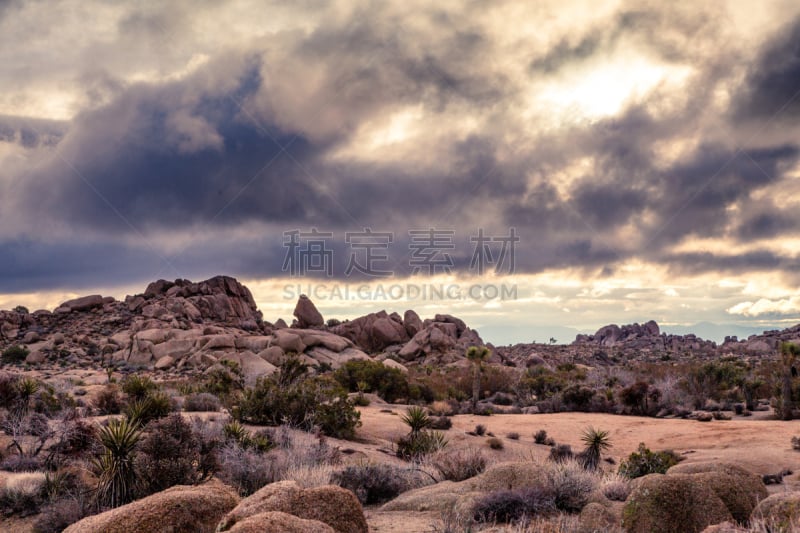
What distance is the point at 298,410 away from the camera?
19.1 m

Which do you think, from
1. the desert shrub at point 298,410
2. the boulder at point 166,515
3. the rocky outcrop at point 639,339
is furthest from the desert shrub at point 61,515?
the rocky outcrop at point 639,339

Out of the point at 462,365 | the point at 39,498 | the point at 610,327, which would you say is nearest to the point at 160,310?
the point at 462,365

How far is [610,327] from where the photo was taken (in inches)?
4552

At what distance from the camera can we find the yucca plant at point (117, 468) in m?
9.66

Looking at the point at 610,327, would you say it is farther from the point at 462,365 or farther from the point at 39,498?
the point at 39,498

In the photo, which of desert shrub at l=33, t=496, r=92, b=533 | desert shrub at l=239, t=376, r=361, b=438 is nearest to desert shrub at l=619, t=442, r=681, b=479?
desert shrub at l=239, t=376, r=361, b=438

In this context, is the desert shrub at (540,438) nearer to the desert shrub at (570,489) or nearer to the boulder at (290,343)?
the desert shrub at (570,489)

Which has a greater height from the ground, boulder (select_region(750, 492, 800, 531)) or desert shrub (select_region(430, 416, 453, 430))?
boulder (select_region(750, 492, 800, 531))

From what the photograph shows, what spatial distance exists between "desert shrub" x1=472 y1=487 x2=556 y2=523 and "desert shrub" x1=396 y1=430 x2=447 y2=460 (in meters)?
7.61

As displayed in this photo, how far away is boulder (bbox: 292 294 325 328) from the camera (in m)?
71.0

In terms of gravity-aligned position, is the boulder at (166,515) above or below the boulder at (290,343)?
below

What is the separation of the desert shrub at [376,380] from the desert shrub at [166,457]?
2006cm

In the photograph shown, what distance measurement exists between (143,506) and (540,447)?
1598 cm

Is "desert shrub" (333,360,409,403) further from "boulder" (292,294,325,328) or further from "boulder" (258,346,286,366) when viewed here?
"boulder" (292,294,325,328)
